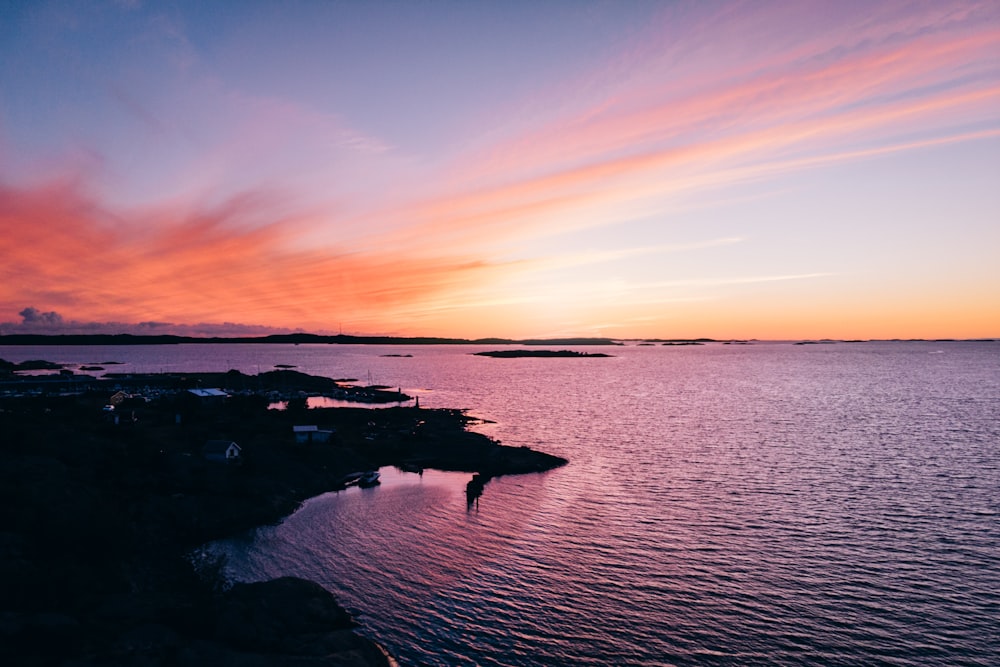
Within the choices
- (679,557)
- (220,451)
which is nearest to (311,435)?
(220,451)

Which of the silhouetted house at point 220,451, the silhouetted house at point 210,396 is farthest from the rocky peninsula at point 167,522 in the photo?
the silhouetted house at point 210,396

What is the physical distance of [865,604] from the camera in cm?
3341

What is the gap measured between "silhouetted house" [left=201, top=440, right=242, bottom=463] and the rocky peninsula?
0.20 metres

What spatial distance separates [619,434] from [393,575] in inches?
2515

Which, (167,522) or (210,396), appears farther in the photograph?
(210,396)

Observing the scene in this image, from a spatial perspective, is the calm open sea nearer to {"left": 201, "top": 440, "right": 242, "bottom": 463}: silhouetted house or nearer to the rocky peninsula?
the rocky peninsula

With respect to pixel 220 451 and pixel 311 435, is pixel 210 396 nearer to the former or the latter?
pixel 311 435

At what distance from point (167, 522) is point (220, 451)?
52.3 ft

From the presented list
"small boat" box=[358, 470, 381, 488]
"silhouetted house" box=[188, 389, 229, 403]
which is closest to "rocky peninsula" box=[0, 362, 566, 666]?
"small boat" box=[358, 470, 381, 488]

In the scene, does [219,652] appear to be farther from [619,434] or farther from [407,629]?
[619,434]

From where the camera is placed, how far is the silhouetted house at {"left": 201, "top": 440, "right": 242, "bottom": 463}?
59062mm

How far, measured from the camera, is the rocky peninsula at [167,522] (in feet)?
79.3

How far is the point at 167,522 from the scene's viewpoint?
44.0 metres

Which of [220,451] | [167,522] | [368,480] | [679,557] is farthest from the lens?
[368,480]
